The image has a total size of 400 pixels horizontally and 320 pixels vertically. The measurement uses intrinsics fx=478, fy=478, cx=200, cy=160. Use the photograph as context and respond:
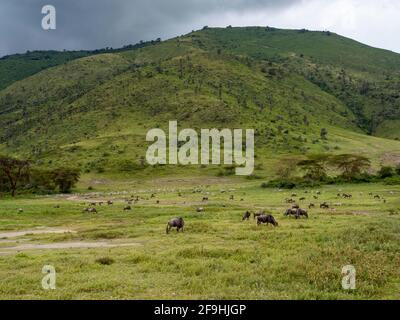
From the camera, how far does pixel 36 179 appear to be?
85500 mm

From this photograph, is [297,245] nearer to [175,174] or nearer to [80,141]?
[175,174]

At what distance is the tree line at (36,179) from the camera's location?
273 ft

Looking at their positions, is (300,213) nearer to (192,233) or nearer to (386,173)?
(192,233)

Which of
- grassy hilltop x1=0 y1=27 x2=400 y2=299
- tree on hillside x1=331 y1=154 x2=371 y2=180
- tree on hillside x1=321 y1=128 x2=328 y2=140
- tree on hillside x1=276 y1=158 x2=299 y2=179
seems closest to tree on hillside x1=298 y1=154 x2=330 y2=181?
grassy hilltop x1=0 y1=27 x2=400 y2=299

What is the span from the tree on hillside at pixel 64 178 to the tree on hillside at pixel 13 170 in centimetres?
527

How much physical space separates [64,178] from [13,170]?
9.04m

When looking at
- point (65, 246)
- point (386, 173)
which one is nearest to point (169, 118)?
point (386, 173)

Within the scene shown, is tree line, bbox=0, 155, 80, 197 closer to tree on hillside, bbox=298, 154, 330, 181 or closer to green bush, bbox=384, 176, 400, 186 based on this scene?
tree on hillside, bbox=298, 154, 330, 181

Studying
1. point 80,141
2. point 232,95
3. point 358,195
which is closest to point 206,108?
point 232,95

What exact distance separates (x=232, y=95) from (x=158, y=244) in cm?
14861

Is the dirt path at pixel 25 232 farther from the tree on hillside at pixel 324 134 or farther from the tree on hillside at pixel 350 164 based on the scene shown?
the tree on hillside at pixel 324 134

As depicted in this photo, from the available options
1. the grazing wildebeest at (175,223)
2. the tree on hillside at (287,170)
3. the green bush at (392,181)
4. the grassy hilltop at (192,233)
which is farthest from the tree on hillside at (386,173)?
the grazing wildebeest at (175,223)

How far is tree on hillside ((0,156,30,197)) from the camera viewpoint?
3145 inches

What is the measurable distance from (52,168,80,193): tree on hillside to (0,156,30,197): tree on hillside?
17.3 feet
